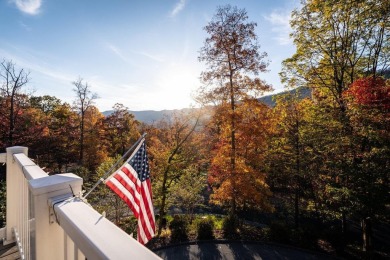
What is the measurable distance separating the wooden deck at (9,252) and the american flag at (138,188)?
4.42 feet

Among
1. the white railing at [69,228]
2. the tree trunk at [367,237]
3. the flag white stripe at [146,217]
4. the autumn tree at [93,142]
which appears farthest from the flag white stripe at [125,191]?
the autumn tree at [93,142]

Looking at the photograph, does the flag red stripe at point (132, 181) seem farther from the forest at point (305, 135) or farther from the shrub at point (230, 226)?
the shrub at point (230, 226)

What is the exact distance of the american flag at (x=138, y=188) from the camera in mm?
3146

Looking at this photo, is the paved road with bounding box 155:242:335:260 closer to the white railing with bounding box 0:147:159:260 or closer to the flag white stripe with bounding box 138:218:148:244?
the flag white stripe with bounding box 138:218:148:244

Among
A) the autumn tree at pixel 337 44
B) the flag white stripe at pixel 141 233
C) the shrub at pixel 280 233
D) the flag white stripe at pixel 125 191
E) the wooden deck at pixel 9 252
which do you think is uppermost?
the autumn tree at pixel 337 44

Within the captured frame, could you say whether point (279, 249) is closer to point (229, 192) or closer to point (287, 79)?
point (229, 192)

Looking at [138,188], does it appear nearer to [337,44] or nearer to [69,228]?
[69,228]

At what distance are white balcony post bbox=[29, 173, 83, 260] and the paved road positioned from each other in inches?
450

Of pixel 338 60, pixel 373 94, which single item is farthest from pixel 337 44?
pixel 373 94

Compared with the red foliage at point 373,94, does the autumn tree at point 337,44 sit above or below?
above

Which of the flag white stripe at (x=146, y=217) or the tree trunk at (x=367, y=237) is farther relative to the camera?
the tree trunk at (x=367, y=237)

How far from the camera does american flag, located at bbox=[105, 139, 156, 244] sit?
10.3 feet

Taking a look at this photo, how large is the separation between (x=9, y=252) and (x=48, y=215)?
2332 millimetres

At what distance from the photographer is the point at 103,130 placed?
Answer: 2875 centimetres
